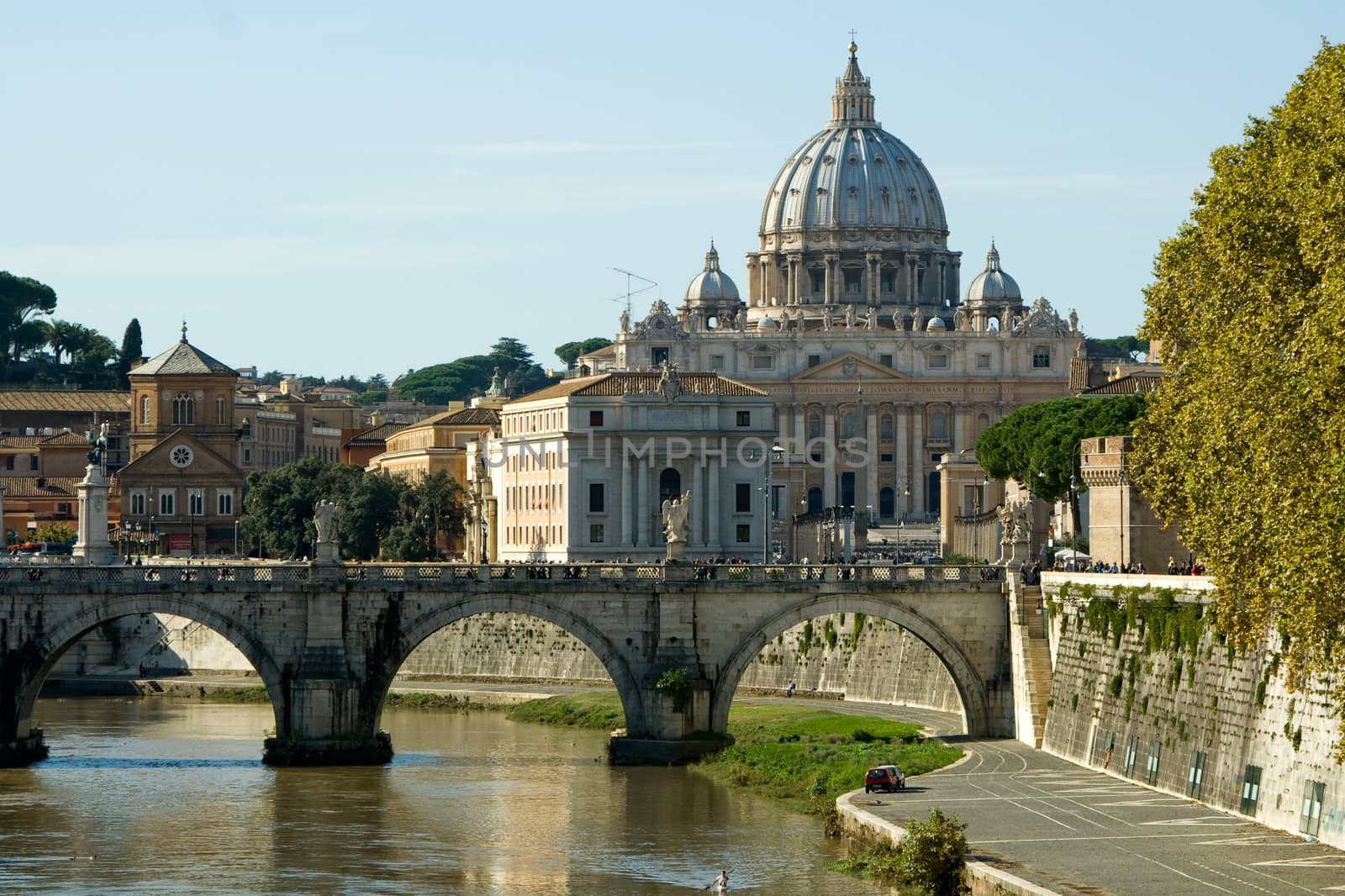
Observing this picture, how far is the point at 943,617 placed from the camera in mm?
59500

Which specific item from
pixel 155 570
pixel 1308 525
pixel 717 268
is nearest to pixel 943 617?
pixel 155 570

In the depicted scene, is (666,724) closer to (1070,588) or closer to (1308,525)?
(1070,588)

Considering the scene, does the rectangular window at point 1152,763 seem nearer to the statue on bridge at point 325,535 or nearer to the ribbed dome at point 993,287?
the statue on bridge at point 325,535

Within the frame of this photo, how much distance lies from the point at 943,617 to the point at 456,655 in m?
25.0

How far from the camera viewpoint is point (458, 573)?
197 feet

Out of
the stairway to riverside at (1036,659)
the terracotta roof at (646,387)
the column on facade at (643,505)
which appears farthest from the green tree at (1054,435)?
the stairway to riverside at (1036,659)

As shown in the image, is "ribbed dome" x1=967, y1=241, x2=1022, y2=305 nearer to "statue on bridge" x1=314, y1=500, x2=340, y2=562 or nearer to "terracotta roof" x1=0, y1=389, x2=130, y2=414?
"terracotta roof" x1=0, y1=389, x2=130, y2=414

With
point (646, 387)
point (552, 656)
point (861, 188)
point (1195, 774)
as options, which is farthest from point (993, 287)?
point (1195, 774)

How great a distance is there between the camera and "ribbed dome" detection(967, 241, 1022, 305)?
611 feet

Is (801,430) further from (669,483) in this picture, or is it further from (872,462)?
(669,483)

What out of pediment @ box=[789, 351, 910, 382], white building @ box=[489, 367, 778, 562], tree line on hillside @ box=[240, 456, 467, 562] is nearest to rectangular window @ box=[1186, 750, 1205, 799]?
white building @ box=[489, 367, 778, 562]

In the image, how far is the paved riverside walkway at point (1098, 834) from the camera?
3875 cm

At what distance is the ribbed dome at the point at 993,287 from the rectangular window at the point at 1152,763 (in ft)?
454

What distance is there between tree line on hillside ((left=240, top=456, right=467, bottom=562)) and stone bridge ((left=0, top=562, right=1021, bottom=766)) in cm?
4766
